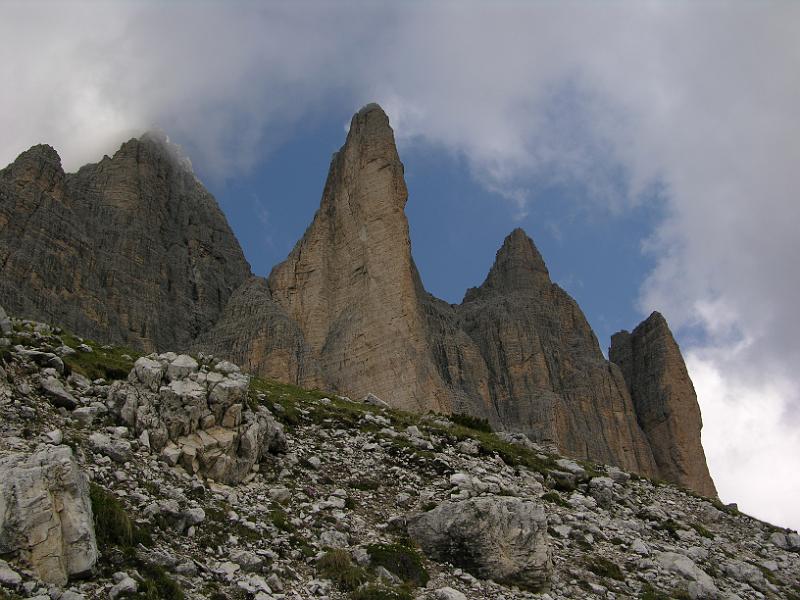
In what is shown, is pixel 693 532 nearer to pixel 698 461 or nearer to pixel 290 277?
pixel 290 277

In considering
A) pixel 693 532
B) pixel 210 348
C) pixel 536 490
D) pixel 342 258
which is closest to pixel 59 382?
pixel 536 490

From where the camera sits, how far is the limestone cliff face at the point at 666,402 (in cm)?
8912

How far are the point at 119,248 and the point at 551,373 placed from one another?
48.5 metres

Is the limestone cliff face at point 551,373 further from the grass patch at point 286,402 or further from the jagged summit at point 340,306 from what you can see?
the grass patch at point 286,402

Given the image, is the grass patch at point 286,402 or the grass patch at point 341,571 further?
the grass patch at point 286,402

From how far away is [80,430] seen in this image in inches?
687

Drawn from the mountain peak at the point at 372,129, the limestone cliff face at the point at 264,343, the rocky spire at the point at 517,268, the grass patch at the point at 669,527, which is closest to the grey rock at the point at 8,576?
the grass patch at the point at 669,527

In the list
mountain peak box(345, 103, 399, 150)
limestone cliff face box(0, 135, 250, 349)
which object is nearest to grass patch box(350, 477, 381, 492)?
limestone cliff face box(0, 135, 250, 349)

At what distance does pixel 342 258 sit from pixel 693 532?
51.6m

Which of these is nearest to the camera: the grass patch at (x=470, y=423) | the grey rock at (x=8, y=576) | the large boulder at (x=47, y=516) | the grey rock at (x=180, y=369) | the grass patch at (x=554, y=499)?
the grey rock at (x=8, y=576)

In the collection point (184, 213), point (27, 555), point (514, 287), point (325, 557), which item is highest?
point (514, 287)

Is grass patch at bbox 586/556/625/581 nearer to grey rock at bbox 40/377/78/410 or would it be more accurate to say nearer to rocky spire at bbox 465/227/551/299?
grey rock at bbox 40/377/78/410

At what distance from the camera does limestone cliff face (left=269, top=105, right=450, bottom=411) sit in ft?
208

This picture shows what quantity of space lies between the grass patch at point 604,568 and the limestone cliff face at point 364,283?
136 feet
